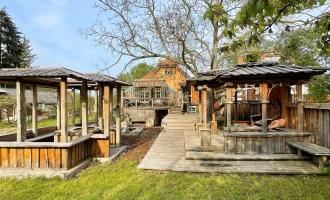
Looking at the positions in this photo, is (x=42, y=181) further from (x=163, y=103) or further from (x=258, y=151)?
(x=163, y=103)

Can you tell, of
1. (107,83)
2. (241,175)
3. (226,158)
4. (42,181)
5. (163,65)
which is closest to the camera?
(42,181)

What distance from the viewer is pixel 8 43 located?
2639cm

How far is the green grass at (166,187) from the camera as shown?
12.0 ft

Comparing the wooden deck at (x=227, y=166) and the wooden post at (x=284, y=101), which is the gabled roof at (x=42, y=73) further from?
the wooden post at (x=284, y=101)

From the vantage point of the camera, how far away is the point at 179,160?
5590 millimetres

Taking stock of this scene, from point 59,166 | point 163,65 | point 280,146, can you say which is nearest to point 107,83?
point 59,166

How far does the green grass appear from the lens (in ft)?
12.0

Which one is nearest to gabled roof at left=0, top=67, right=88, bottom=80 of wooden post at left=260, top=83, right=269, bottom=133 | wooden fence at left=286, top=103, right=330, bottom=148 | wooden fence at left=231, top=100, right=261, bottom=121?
wooden post at left=260, top=83, right=269, bottom=133

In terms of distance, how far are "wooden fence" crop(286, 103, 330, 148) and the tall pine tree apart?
33305 mm

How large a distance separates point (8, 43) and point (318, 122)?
113 ft

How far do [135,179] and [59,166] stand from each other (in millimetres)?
2025

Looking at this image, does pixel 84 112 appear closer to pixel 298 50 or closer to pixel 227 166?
pixel 227 166

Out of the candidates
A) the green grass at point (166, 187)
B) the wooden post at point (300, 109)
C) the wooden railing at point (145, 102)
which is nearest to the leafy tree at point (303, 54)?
the wooden post at point (300, 109)

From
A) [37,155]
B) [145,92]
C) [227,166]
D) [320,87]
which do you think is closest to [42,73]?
[37,155]
